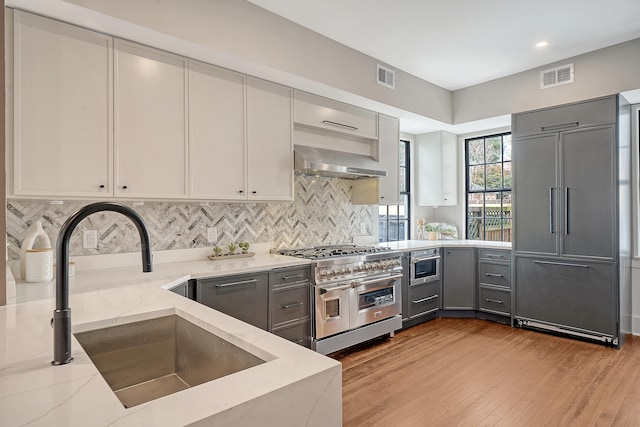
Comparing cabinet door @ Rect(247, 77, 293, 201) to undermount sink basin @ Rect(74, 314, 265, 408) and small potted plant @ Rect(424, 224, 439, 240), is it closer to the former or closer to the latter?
undermount sink basin @ Rect(74, 314, 265, 408)

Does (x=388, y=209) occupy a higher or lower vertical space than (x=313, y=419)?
higher

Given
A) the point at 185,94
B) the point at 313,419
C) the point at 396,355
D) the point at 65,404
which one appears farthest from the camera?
the point at 396,355

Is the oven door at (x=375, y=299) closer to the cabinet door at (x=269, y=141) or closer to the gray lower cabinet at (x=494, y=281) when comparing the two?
the cabinet door at (x=269, y=141)

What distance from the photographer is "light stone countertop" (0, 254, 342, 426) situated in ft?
2.23

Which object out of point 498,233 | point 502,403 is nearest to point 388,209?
point 498,233

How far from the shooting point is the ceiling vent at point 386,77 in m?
3.82

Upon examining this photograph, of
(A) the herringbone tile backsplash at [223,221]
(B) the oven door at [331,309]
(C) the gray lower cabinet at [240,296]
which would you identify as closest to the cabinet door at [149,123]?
(A) the herringbone tile backsplash at [223,221]

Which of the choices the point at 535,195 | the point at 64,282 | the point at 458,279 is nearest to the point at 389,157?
the point at 535,195

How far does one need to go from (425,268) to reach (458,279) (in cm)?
53

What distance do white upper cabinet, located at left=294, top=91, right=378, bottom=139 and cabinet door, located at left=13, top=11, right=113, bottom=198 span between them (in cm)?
157

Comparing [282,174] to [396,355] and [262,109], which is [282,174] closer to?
[262,109]

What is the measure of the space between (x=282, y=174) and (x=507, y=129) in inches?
130

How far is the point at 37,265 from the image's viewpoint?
2.03 meters

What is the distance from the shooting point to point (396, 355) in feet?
10.9
